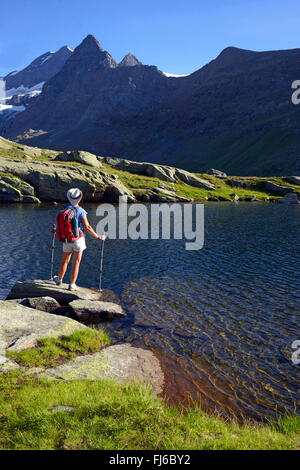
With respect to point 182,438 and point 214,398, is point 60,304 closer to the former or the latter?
point 214,398

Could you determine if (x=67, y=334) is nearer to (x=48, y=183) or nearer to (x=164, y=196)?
(x=48, y=183)

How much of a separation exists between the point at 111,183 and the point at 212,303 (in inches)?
2872

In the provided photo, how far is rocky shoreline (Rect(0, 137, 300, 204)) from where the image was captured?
265 ft

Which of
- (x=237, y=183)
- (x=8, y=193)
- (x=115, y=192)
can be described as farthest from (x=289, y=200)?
(x=8, y=193)

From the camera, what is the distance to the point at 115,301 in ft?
62.4

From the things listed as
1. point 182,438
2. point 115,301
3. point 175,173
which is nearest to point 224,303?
point 115,301

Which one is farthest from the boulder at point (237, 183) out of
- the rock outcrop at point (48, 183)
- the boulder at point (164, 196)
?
the rock outcrop at point (48, 183)

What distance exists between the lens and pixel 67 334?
12.6m

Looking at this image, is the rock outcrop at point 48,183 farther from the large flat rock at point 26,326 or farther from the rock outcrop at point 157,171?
the large flat rock at point 26,326

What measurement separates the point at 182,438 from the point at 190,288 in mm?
15749

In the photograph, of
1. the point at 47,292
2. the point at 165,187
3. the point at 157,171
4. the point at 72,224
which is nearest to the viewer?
the point at 72,224

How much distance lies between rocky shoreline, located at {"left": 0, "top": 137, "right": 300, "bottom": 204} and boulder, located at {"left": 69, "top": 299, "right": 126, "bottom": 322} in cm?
6748

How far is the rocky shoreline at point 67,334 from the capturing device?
33.5ft

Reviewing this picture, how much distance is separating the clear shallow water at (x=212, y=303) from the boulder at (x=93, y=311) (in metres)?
0.66
